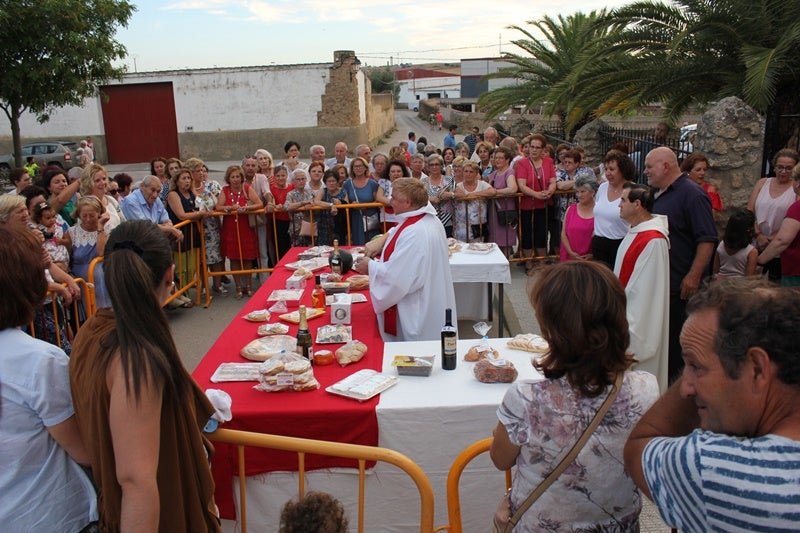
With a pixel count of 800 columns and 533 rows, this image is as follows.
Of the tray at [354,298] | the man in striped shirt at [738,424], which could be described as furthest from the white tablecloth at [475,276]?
the man in striped shirt at [738,424]

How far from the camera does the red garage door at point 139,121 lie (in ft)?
101

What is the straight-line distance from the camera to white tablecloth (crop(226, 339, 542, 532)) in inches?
133

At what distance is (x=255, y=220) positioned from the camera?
871 cm

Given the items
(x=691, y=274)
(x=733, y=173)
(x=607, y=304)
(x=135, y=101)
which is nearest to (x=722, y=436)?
(x=607, y=304)

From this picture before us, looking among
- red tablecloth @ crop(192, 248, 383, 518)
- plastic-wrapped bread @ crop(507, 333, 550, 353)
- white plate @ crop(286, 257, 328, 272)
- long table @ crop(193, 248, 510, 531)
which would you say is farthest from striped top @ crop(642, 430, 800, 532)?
white plate @ crop(286, 257, 328, 272)

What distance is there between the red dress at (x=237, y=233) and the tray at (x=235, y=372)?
194 inches

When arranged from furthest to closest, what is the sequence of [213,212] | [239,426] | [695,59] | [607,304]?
1. [695,59]
2. [213,212]
3. [239,426]
4. [607,304]

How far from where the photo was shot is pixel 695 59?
34.6 ft

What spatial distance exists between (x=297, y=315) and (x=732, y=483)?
12.5 ft

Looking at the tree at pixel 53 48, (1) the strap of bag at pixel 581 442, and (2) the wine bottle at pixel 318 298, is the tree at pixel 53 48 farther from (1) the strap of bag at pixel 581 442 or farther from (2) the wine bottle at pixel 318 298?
(1) the strap of bag at pixel 581 442

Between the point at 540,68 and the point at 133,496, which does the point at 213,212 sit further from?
the point at 540,68

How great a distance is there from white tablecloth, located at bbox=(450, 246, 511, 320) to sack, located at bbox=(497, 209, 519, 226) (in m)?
1.95

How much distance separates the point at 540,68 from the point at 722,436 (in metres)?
18.8

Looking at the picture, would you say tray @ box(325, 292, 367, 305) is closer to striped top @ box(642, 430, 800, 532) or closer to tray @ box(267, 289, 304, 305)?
tray @ box(267, 289, 304, 305)
